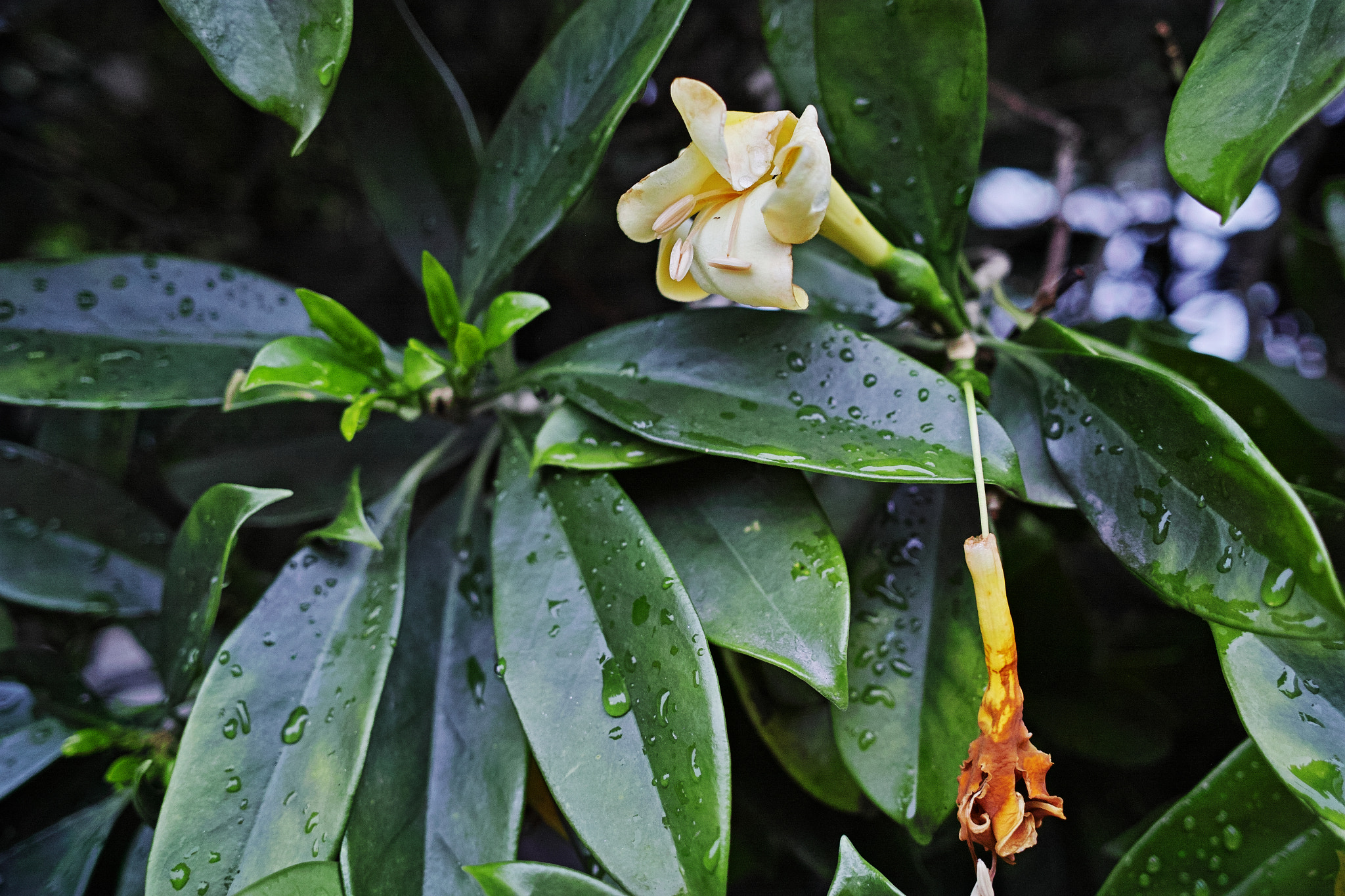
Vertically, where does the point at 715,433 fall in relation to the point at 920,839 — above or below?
above

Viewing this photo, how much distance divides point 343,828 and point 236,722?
0.12m

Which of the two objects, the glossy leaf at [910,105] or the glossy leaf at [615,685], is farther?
the glossy leaf at [910,105]

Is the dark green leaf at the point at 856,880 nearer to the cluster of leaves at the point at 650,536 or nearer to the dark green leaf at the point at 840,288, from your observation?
the cluster of leaves at the point at 650,536

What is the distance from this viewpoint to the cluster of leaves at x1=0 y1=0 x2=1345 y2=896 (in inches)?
19.2

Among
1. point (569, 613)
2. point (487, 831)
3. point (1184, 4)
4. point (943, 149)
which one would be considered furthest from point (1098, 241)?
point (487, 831)

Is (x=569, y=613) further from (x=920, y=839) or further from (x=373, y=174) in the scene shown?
(x=373, y=174)

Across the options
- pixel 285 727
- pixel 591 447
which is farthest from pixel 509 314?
pixel 285 727

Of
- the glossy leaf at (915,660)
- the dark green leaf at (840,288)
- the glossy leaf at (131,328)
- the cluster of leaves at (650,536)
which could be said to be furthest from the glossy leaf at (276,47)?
the glossy leaf at (915,660)

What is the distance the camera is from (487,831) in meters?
0.57

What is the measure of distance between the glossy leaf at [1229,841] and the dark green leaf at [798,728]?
0.22 metres

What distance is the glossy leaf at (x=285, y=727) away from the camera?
520 millimetres

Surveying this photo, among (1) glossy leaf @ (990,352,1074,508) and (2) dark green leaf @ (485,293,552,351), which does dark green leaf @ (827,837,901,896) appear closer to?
(1) glossy leaf @ (990,352,1074,508)

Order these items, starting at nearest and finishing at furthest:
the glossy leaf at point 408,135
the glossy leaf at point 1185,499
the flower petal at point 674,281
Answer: the glossy leaf at point 1185,499
the flower petal at point 674,281
the glossy leaf at point 408,135

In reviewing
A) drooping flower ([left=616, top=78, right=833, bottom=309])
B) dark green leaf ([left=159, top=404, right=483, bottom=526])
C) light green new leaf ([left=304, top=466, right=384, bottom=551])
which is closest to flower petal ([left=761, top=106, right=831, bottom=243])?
drooping flower ([left=616, top=78, right=833, bottom=309])
